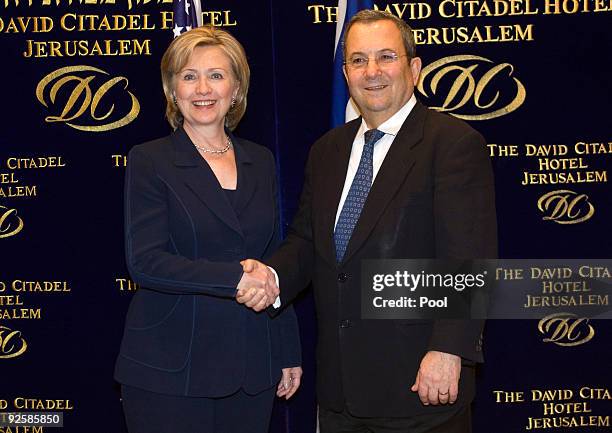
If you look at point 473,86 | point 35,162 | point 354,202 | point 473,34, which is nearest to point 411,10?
point 473,34

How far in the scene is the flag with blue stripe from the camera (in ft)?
10.5

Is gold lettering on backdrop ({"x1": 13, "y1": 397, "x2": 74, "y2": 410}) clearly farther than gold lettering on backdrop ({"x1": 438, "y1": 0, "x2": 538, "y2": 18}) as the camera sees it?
Yes

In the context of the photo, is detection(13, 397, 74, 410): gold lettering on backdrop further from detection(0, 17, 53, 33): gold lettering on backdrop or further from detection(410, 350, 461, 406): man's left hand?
detection(410, 350, 461, 406): man's left hand

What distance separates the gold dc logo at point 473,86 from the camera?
3605 millimetres

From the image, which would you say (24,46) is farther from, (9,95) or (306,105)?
(306,105)

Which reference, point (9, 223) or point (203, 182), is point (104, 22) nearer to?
point (9, 223)

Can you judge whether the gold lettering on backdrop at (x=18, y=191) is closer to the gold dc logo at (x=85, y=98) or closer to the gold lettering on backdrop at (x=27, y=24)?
the gold dc logo at (x=85, y=98)

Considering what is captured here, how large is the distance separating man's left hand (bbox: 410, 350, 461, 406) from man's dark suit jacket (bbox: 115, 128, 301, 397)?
494 millimetres

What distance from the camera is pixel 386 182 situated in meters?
2.38

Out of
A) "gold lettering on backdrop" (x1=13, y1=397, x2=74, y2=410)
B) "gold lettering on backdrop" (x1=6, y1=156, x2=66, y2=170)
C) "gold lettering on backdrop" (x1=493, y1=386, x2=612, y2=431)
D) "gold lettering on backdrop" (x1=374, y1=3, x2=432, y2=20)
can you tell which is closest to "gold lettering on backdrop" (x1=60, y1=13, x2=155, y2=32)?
"gold lettering on backdrop" (x1=6, y1=156, x2=66, y2=170)

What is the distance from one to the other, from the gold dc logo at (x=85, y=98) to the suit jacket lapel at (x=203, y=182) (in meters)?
1.27

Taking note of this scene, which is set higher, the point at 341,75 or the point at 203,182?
the point at 341,75

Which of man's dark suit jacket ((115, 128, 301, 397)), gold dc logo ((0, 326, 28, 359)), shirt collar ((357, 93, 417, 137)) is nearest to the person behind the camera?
man's dark suit jacket ((115, 128, 301, 397))

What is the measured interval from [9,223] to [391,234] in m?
2.11
